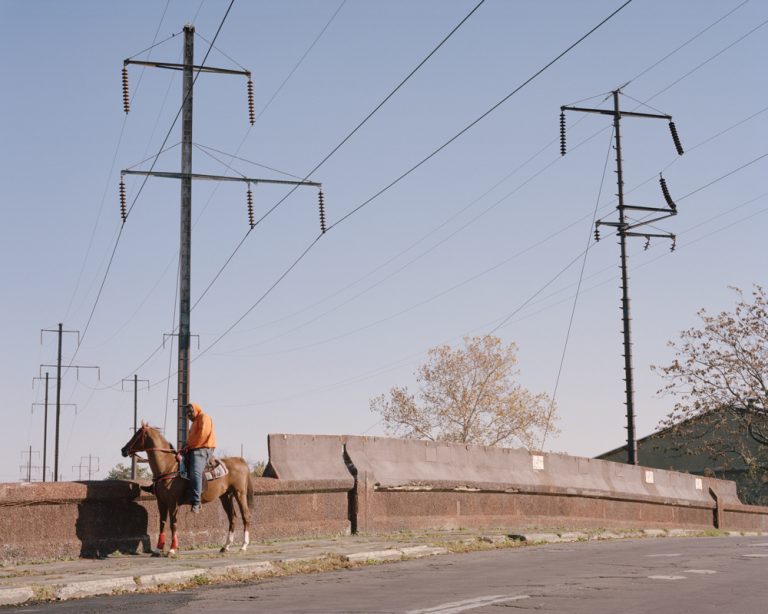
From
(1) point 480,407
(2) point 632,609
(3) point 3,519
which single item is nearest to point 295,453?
(3) point 3,519

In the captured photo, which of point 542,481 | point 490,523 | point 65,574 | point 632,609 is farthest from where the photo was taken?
point 542,481

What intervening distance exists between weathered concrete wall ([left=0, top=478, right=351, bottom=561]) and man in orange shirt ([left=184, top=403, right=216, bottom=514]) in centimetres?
89

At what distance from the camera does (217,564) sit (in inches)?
523

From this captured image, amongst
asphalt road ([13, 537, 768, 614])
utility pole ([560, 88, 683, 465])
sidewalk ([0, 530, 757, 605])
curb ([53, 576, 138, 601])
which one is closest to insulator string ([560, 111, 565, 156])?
utility pole ([560, 88, 683, 465])

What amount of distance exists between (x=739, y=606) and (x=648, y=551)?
6.90 m

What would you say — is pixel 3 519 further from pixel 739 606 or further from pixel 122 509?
pixel 739 606

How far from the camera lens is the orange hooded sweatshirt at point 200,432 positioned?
50.6ft

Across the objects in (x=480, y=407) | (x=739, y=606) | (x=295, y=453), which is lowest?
(x=739, y=606)

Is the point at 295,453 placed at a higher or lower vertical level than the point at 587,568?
higher

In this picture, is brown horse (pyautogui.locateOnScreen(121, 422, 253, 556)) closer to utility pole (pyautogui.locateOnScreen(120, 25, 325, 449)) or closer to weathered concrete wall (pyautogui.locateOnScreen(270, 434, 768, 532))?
weathered concrete wall (pyautogui.locateOnScreen(270, 434, 768, 532))

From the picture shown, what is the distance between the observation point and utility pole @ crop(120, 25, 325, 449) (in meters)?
22.4

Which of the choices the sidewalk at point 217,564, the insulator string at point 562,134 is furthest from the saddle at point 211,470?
the insulator string at point 562,134

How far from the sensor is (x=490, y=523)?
2178 cm

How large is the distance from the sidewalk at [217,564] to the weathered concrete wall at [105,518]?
0.38 m
